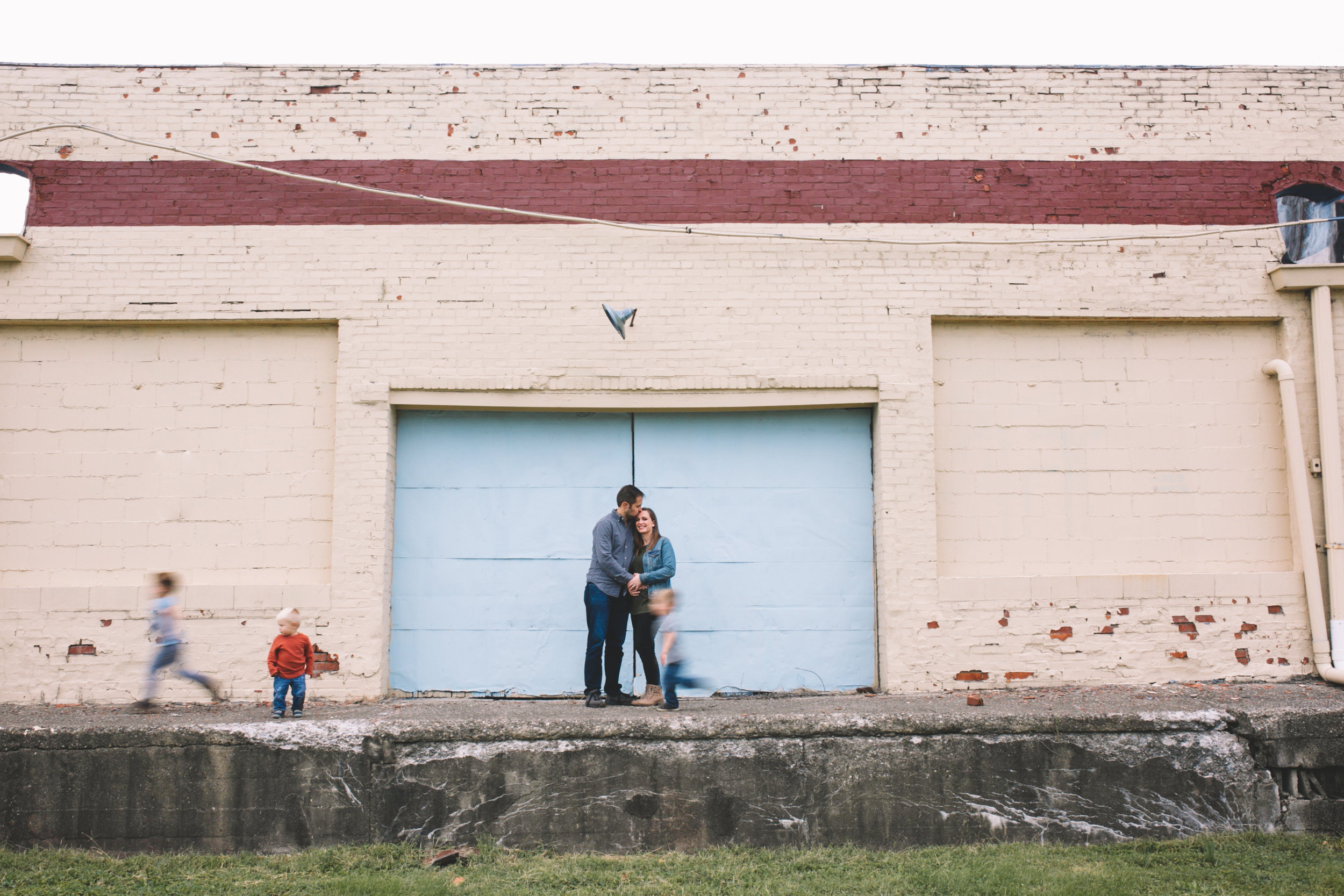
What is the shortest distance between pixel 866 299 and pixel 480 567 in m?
3.74

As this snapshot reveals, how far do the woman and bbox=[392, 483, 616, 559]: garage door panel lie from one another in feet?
2.46

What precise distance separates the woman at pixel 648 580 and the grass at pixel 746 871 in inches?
57.3

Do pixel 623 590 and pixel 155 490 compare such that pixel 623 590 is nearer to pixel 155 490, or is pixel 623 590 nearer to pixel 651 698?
pixel 651 698

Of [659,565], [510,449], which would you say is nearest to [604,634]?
[659,565]

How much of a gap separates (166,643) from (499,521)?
8.33 ft

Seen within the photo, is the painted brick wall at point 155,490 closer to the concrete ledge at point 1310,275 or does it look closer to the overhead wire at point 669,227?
the overhead wire at point 669,227

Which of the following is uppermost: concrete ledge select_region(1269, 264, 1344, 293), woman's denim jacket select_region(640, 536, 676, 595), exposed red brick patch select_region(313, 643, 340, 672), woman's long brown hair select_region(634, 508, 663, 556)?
concrete ledge select_region(1269, 264, 1344, 293)

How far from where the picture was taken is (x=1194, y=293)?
7195 mm

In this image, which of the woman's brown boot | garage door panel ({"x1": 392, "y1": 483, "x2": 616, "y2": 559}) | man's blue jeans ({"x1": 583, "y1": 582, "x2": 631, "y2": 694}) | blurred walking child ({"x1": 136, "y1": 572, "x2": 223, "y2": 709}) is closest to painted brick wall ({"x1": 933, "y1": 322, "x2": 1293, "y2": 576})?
the woman's brown boot

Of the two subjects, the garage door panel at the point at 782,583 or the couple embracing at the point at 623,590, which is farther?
the garage door panel at the point at 782,583

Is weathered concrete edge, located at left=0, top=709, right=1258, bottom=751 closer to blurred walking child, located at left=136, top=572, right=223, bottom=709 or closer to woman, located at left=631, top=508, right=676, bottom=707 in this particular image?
woman, located at left=631, top=508, right=676, bottom=707

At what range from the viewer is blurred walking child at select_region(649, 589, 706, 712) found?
6141 mm

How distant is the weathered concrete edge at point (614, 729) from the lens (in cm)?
531

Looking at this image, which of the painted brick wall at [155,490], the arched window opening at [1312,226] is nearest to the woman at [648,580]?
the painted brick wall at [155,490]
